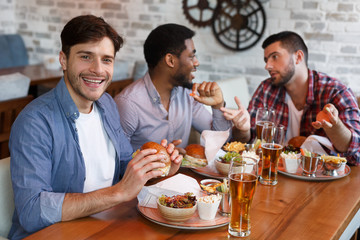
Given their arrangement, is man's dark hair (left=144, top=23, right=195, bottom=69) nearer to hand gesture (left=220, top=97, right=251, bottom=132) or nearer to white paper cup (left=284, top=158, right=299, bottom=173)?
hand gesture (left=220, top=97, right=251, bottom=132)

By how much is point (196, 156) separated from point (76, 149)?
53 centimetres

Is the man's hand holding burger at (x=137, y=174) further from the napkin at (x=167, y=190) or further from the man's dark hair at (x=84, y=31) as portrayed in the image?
the man's dark hair at (x=84, y=31)

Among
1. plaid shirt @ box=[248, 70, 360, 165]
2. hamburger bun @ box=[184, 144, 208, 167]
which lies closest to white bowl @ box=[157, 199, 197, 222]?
hamburger bun @ box=[184, 144, 208, 167]

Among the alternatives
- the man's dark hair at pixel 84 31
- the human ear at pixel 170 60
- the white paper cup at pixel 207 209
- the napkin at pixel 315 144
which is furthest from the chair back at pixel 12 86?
the white paper cup at pixel 207 209

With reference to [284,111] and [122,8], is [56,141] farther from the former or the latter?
[122,8]

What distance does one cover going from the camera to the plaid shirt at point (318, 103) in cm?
215

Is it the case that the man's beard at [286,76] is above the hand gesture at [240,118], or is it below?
above

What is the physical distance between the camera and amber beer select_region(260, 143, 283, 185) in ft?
5.51

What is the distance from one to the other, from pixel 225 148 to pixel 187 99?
0.64 m

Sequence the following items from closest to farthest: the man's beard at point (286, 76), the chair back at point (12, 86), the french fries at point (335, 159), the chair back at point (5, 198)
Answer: the chair back at point (5, 198)
the french fries at point (335, 159)
the man's beard at point (286, 76)
the chair back at point (12, 86)

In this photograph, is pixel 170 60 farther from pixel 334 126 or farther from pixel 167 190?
pixel 167 190

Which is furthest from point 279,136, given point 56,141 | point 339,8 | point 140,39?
point 140,39

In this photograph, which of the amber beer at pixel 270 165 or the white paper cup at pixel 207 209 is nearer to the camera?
the white paper cup at pixel 207 209

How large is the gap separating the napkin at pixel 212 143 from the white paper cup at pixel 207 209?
50cm
